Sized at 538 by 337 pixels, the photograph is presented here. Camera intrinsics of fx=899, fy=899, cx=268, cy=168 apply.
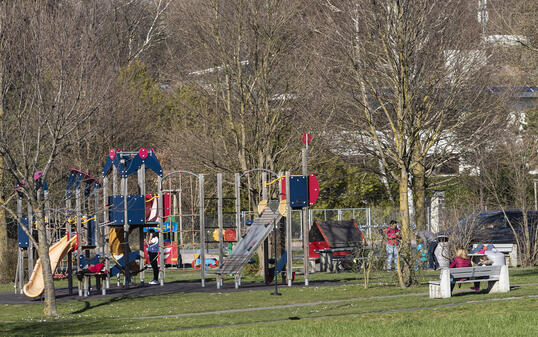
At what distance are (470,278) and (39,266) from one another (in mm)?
10798

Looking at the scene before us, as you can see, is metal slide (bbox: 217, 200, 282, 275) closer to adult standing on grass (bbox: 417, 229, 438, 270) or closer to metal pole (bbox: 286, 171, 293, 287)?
metal pole (bbox: 286, 171, 293, 287)

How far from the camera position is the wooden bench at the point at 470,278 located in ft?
57.1

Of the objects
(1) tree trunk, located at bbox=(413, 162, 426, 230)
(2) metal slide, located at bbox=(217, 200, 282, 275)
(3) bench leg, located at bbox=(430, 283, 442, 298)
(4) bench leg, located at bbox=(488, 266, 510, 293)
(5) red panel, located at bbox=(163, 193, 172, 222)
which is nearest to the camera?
(3) bench leg, located at bbox=(430, 283, 442, 298)

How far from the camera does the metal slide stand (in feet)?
77.7

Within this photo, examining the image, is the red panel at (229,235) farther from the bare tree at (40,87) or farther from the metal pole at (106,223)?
the bare tree at (40,87)

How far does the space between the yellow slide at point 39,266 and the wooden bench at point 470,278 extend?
9824 mm

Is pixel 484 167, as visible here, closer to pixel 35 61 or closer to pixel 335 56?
pixel 335 56

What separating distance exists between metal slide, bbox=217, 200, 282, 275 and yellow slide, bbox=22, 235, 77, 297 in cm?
394

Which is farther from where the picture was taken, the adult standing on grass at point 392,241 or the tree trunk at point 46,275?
the adult standing on grass at point 392,241

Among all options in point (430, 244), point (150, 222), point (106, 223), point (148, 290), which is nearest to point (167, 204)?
point (150, 222)

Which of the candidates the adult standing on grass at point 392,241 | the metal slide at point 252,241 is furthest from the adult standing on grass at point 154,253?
the adult standing on grass at point 392,241

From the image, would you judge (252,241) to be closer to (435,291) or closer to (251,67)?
(435,291)

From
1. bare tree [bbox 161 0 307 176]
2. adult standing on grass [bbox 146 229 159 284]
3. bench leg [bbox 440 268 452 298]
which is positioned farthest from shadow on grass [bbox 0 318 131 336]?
bare tree [bbox 161 0 307 176]

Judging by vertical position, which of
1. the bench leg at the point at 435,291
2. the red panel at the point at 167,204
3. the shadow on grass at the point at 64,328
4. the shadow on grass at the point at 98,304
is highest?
the red panel at the point at 167,204
